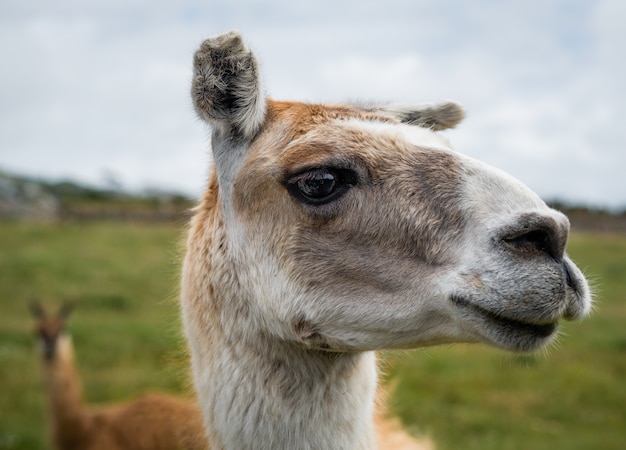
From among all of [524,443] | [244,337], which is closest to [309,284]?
[244,337]

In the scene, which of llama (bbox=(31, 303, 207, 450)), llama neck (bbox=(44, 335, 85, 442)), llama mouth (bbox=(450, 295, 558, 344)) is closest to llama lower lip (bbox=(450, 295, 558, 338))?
llama mouth (bbox=(450, 295, 558, 344))

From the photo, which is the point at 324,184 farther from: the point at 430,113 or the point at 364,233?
the point at 430,113

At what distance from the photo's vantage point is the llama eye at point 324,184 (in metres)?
3.17

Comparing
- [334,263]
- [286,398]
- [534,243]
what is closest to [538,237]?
[534,243]

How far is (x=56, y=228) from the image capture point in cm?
2939

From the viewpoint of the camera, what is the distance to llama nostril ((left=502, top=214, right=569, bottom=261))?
2.65m

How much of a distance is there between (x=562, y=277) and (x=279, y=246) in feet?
3.95

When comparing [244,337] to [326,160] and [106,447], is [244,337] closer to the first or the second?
[326,160]

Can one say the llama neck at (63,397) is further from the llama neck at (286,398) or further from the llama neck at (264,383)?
the llama neck at (286,398)

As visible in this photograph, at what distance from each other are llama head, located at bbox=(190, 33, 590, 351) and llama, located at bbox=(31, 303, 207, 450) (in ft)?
13.3

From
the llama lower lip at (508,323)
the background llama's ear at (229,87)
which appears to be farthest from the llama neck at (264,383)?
the llama lower lip at (508,323)

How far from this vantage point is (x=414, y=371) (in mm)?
13352

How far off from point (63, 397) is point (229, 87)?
691 cm

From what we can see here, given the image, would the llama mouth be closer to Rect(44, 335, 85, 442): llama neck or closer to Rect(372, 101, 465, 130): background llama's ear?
Rect(372, 101, 465, 130): background llama's ear
